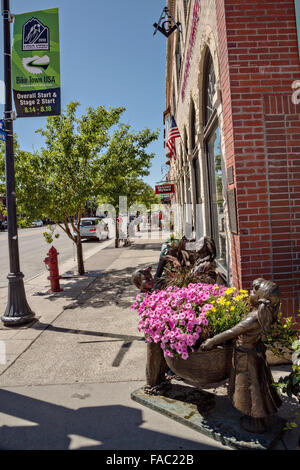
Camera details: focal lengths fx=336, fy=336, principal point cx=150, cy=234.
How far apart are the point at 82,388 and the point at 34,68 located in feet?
17.4

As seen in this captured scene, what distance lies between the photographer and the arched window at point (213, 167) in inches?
237

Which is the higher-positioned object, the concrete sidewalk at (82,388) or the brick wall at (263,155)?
the brick wall at (263,155)

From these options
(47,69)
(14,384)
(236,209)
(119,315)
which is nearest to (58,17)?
(47,69)

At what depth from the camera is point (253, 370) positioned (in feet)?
8.72

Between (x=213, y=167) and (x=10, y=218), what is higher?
(x=213, y=167)

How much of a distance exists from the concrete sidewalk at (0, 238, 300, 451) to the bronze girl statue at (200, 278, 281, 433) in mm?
270

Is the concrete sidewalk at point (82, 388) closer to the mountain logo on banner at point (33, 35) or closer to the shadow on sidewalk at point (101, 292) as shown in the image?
the shadow on sidewalk at point (101, 292)

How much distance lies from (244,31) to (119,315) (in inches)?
191

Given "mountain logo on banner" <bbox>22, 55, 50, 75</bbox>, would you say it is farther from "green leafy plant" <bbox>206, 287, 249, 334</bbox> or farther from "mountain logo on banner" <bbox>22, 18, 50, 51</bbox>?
"green leafy plant" <bbox>206, 287, 249, 334</bbox>

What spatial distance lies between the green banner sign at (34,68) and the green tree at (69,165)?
9.12 ft

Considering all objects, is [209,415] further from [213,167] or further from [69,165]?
[69,165]

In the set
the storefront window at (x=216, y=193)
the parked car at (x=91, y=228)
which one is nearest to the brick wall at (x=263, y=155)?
the storefront window at (x=216, y=193)

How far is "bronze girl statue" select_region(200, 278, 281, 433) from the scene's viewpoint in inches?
102

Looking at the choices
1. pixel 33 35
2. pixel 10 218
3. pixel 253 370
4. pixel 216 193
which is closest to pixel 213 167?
pixel 216 193
